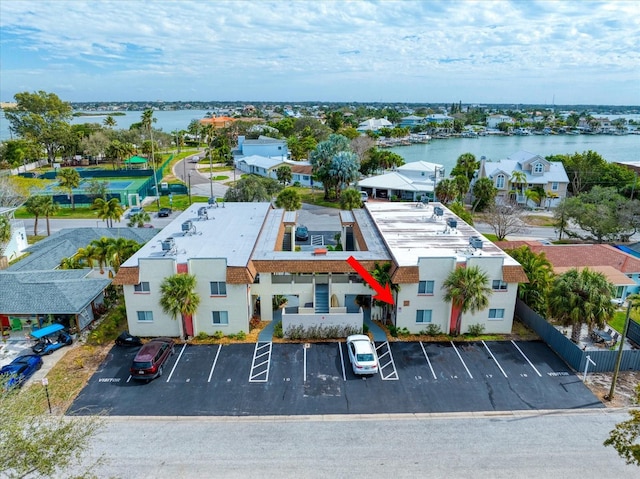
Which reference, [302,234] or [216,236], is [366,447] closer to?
[216,236]

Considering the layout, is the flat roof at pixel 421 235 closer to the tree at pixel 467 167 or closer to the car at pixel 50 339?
the car at pixel 50 339

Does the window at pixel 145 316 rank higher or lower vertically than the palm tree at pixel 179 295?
lower

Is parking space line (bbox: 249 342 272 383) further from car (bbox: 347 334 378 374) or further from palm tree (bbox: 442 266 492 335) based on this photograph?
palm tree (bbox: 442 266 492 335)

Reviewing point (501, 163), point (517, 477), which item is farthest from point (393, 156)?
point (517, 477)

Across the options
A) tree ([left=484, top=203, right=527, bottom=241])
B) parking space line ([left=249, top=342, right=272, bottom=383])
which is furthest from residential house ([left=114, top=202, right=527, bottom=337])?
tree ([left=484, top=203, right=527, bottom=241])

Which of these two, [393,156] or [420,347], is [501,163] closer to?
[393,156]

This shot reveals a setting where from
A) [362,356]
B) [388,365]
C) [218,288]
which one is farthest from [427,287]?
[218,288]

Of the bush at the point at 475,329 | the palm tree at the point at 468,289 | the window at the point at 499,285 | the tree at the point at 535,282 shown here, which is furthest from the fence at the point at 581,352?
the palm tree at the point at 468,289
